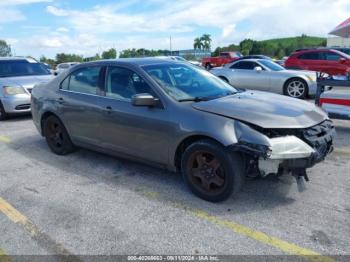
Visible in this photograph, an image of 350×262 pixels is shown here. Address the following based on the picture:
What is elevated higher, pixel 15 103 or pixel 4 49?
pixel 4 49

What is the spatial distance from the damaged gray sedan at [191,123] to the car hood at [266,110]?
0.01 metres

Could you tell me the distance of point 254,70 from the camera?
38.1ft

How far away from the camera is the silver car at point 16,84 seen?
8.41 m

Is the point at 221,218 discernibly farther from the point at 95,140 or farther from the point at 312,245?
the point at 95,140

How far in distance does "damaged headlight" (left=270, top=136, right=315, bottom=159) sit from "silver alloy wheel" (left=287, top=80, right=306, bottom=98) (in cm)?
794

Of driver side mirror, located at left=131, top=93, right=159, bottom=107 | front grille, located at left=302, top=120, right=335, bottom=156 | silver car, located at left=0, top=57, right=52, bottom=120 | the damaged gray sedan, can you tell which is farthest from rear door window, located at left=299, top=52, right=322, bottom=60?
driver side mirror, located at left=131, top=93, right=159, bottom=107

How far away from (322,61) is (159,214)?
520 inches

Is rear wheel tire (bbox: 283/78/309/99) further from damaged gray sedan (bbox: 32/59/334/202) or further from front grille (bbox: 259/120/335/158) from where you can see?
front grille (bbox: 259/120/335/158)

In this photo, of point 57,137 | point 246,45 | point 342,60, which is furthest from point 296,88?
point 246,45

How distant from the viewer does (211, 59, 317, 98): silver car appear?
34.7ft

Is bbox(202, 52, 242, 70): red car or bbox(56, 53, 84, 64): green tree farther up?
bbox(56, 53, 84, 64): green tree

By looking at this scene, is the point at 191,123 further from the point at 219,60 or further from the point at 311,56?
the point at 219,60

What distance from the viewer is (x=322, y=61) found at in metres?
14.2

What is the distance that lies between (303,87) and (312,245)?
8654mm
